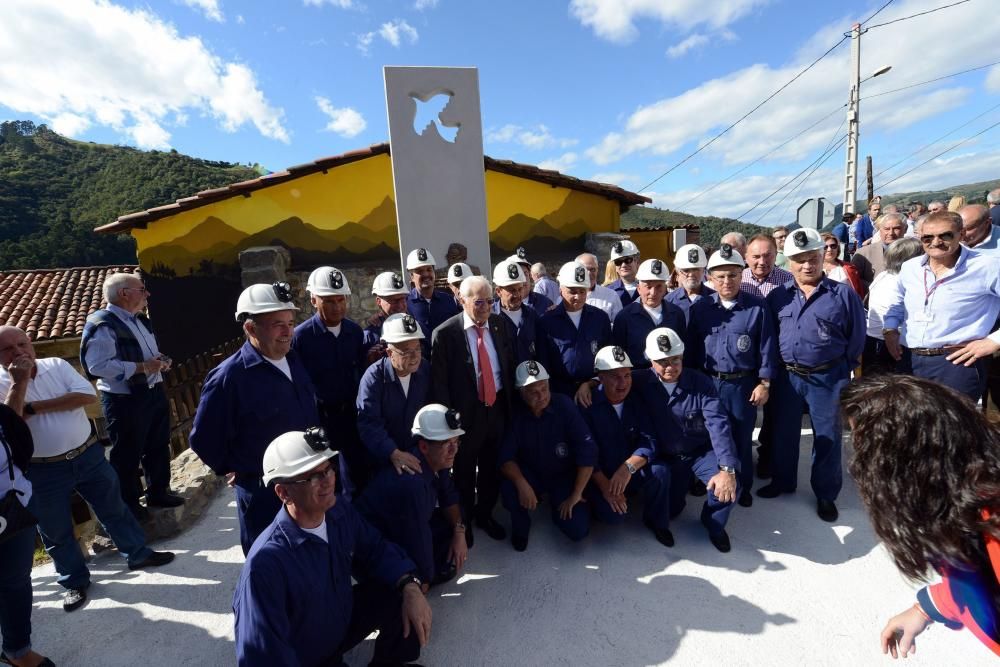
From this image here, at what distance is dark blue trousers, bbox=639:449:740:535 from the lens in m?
2.95

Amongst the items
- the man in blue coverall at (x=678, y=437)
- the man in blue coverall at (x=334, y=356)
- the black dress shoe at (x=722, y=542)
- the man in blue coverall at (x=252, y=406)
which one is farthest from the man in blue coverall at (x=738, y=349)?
the man in blue coverall at (x=252, y=406)

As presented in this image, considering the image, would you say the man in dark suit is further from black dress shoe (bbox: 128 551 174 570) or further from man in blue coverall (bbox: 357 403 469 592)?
black dress shoe (bbox: 128 551 174 570)

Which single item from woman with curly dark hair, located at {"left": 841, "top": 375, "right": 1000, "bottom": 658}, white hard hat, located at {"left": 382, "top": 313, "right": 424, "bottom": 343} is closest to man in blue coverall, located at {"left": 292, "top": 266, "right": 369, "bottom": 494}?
white hard hat, located at {"left": 382, "top": 313, "right": 424, "bottom": 343}

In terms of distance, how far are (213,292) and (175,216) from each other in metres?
1.25

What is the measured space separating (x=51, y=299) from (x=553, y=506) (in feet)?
67.0

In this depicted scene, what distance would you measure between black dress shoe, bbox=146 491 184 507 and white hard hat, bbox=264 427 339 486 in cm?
234

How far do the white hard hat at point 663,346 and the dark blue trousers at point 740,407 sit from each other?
0.50 meters

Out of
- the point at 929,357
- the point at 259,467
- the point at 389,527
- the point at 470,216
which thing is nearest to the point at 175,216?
the point at 470,216

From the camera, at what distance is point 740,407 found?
3.26 meters

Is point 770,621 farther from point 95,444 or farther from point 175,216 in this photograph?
point 175,216

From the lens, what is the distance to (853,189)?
1186cm

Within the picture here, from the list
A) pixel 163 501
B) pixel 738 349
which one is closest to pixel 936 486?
pixel 738 349

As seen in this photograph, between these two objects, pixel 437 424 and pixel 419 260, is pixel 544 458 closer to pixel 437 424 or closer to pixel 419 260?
pixel 437 424

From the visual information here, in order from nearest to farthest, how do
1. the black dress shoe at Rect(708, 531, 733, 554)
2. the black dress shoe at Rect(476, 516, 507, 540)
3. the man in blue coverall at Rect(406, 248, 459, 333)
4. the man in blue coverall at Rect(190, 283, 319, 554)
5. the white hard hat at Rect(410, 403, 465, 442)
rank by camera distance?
1. the man in blue coverall at Rect(190, 283, 319, 554)
2. the white hard hat at Rect(410, 403, 465, 442)
3. the black dress shoe at Rect(708, 531, 733, 554)
4. the black dress shoe at Rect(476, 516, 507, 540)
5. the man in blue coverall at Rect(406, 248, 459, 333)
